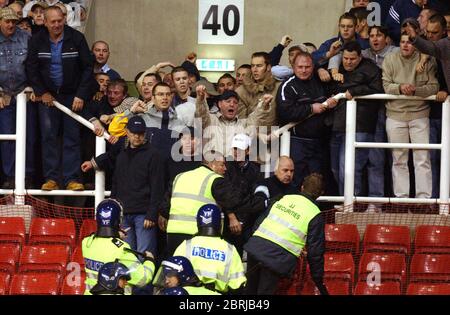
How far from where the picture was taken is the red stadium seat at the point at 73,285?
14.2 m

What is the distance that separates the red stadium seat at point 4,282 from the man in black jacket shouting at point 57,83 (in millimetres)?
1489

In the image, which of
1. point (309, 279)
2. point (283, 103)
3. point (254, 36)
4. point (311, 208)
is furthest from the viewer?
point (254, 36)

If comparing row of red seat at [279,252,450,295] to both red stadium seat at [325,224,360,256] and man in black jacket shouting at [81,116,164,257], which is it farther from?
man in black jacket shouting at [81,116,164,257]

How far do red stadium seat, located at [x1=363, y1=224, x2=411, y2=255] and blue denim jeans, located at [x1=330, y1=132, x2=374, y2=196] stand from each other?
2.56ft

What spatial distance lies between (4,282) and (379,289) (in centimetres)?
394

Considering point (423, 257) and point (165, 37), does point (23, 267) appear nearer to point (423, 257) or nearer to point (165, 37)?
point (423, 257)

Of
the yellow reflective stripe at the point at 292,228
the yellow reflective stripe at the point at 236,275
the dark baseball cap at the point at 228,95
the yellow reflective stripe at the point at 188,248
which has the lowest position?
the yellow reflective stripe at the point at 236,275

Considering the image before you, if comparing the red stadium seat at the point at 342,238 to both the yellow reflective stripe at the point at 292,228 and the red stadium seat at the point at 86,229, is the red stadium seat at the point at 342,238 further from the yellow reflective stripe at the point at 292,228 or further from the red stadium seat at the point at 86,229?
the red stadium seat at the point at 86,229

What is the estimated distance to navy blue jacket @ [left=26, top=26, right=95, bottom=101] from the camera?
15.7 meters

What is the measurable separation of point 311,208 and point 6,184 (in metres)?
4.20

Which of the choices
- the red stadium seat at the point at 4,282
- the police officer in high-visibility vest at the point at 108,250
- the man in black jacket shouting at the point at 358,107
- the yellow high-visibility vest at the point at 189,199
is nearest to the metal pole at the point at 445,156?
the man in black jacket shouting at the point at 358,107

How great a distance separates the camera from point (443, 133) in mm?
15258

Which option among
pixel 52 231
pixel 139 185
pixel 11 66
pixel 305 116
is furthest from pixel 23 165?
pixel 305 116
